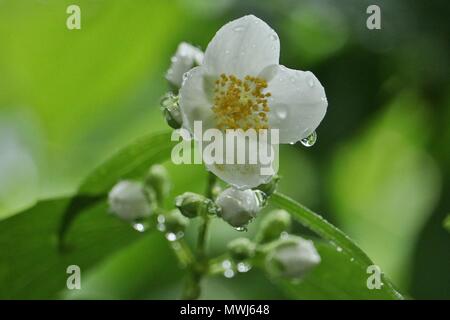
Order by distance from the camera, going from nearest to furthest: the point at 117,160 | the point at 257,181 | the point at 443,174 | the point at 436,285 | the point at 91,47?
the point at 257,181 → the point at 117,160 → the point at 436,285 → the point at 443,174 → the point at 91,47

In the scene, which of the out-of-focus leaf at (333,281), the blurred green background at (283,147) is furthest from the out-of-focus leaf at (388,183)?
the out-of-focus leaf at (333,281)

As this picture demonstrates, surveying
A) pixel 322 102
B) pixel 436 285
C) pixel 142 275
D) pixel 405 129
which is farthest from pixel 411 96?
pixel 322 102

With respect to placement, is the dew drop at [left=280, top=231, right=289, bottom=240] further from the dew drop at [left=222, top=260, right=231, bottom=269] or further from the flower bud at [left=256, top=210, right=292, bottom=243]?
the dew drop at [left=222, top=260, right=231, bottom=269]

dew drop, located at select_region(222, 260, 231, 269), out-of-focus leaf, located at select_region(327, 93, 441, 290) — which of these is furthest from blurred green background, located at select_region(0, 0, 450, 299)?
dew drop, located at select_region(222, 260, 231, 269)

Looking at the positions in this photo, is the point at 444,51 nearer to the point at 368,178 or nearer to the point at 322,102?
the point at 368,178

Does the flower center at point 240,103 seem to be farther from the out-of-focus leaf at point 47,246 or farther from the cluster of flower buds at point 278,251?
the out-of-focus leaf at point 47,246

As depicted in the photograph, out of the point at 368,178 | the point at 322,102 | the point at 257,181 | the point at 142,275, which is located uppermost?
the point at 322,102
